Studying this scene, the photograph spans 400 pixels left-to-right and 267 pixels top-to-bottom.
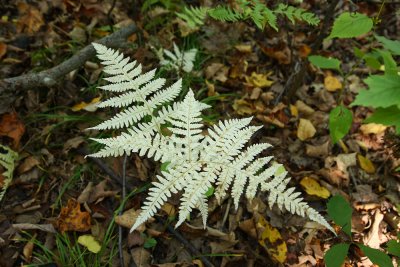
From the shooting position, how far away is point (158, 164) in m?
2.44

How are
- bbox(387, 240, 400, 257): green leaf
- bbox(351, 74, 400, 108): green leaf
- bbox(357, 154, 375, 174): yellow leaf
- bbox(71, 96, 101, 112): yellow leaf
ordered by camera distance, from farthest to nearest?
bbox(357, 154, 375, 174): yellow leaf < bbox(71, 96, 101, 112): yellow leaf < bbox(387, 240, 400, 257): green leaf < bbox(351, 74, 400, 108): green leaf

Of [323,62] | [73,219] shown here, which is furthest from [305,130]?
[73,219]

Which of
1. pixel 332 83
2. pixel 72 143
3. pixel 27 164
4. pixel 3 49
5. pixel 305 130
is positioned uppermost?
pixel 332 83

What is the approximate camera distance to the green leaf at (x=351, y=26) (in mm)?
1887

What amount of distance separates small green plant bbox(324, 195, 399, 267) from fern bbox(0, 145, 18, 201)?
2043 millimetres

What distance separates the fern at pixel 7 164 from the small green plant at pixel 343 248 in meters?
2.04

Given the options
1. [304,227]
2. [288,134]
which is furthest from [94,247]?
[288,134]

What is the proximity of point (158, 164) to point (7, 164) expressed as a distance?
3.26 ft

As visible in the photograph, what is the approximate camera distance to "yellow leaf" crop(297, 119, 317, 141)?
9.20 feet

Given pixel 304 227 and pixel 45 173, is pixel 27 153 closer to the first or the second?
pixel 45 173

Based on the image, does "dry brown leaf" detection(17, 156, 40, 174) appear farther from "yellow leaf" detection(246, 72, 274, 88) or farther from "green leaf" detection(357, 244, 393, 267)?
"green leaf" detection(357, 244, 393, 267)

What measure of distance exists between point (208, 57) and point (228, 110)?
1.83ft

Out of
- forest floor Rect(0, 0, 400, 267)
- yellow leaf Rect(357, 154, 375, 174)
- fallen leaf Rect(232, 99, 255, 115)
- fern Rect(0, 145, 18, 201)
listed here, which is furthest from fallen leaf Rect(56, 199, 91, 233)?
yellow leaf Rect(357, 154, 375, 174)

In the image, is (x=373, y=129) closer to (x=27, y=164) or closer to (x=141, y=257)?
(x=141, y=257)
